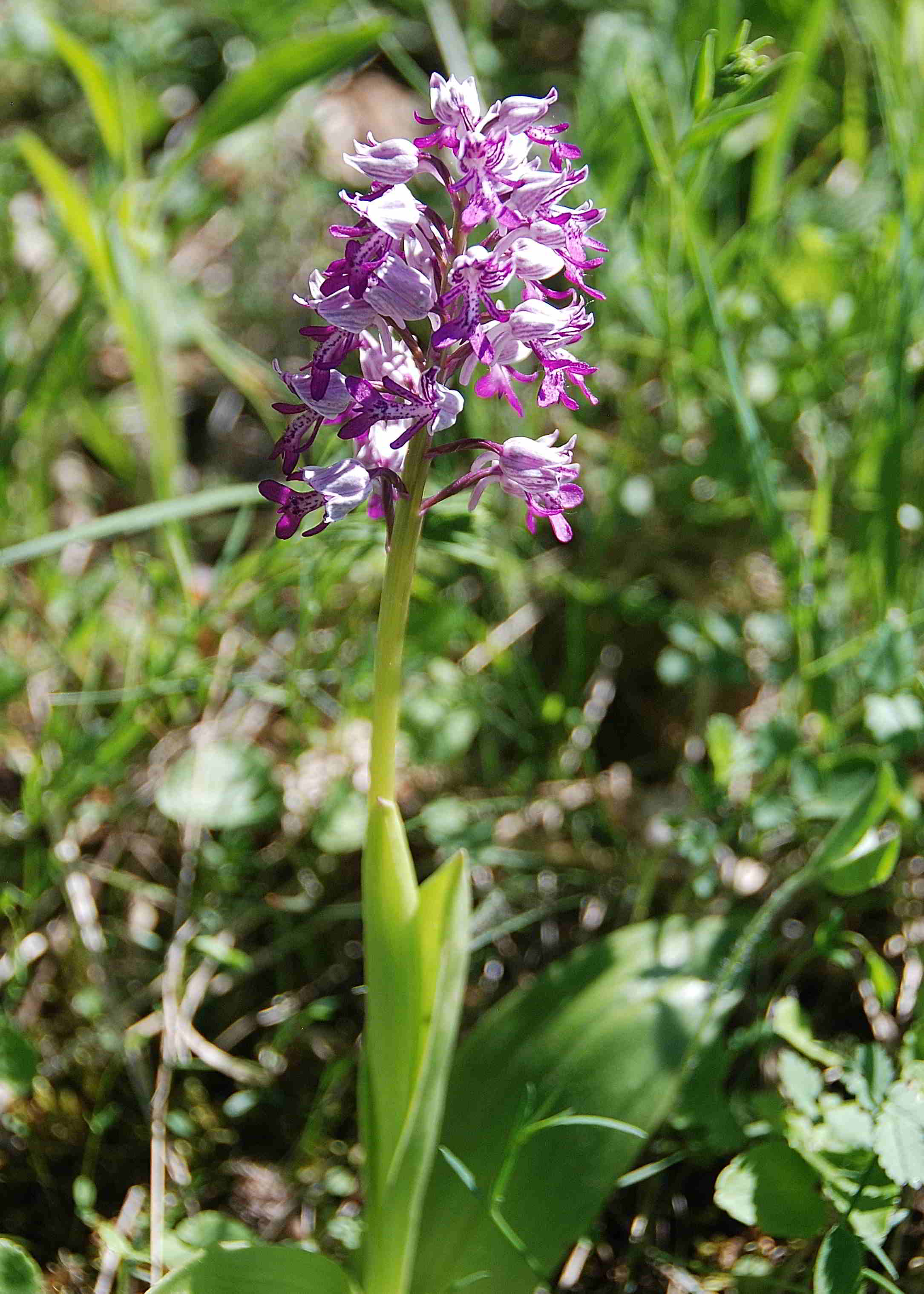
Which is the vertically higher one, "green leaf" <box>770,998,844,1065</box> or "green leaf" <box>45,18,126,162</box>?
"green leaf" <box>45,18,126,162</box>

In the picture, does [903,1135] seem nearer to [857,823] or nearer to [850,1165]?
[850,1165]

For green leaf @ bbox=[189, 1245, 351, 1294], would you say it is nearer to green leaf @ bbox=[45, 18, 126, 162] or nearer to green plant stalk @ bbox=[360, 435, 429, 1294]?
green plant stalk @ bbox=[360, 435, 429, 1294]

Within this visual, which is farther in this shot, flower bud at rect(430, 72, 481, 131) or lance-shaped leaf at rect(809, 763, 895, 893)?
lance-shaped leaf at rect(809, 763, 895, 893)

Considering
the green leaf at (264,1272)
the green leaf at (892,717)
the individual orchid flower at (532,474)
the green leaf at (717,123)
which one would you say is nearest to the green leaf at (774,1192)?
the green leaf at (264,1272)

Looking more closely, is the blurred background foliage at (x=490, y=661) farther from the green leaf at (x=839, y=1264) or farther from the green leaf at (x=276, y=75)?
the green leaf at (x=839, y=1264)

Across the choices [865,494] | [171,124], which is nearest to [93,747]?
[865,494]

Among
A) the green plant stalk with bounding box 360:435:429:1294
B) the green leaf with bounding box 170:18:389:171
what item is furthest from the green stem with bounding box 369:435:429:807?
the green leaf with bounding box 170:18:389:171
